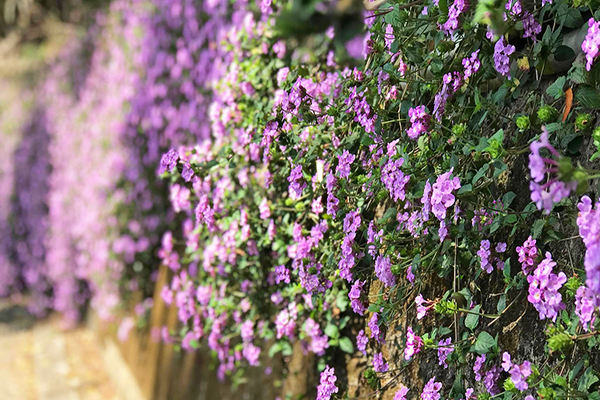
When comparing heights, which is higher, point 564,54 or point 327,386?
point 564,54

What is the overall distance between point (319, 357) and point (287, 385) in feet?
1.08

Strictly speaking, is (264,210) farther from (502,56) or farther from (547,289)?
(547,289)

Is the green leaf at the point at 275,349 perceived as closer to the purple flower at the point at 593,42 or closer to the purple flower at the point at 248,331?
the purple flower at the point at 248,331

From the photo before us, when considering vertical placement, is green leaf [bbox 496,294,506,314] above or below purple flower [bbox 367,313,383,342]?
above

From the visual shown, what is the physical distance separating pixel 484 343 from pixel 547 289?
11.8 inches

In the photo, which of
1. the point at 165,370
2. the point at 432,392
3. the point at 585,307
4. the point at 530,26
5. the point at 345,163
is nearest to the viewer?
the point at 585,307

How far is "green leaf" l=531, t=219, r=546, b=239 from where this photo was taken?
1.45 metres

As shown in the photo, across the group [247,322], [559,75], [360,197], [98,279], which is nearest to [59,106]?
[98,279]

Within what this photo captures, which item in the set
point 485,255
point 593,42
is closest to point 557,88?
point 593,42

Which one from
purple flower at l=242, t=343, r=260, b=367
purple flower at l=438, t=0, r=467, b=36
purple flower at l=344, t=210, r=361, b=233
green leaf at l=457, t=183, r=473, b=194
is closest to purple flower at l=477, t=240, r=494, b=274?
green leaf at l=457, t=183, r=473, b=194

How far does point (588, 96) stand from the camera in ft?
4.53

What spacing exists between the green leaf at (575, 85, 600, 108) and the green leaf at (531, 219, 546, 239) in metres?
0.27

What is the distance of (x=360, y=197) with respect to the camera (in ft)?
6.65

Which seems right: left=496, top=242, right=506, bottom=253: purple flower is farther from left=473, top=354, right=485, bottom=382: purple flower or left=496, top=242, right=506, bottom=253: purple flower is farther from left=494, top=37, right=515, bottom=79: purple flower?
left=494, top=37, right=515, bottom=79: purple flower
